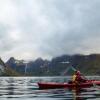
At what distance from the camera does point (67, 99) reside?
149 ft

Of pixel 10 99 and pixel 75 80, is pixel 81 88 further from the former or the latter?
pixel 10 99

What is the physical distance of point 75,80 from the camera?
222ft

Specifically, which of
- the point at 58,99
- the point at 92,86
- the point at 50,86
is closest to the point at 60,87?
the point at 50,86

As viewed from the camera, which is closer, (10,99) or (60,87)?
Answer: (10,99)

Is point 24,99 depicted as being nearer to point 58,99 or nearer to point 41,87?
point 58,99

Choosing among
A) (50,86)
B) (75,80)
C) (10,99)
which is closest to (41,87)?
(50,86)

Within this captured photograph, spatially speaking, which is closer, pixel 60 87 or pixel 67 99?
pixel 67 99

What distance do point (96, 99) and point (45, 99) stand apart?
19.9 feet

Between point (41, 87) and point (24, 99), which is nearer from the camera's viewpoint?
point (24, 99)

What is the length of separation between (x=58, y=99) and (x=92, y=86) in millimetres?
26001

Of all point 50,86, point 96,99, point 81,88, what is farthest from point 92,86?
point 96,99

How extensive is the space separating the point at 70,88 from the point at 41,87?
226 inches

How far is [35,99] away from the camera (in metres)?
45.1

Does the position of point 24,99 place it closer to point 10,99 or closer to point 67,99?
point 10,99
